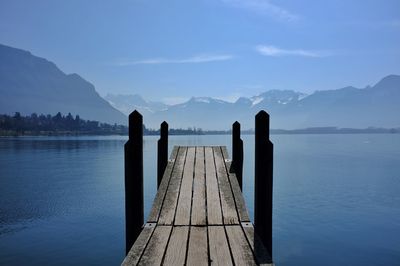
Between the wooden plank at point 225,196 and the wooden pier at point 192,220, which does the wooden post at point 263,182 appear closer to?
the wooden pier at point 192,220

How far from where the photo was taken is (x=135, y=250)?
5.06 metres

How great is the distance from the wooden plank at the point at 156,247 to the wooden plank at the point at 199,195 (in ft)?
1.97

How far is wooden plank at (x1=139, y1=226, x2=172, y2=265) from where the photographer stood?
4.75 meters

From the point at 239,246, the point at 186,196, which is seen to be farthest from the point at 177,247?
the point at 186,196

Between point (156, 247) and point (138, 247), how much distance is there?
0.87ft

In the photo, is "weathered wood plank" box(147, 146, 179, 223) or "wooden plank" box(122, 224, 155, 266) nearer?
"wooden plank" box(122, 224, 155, 266)

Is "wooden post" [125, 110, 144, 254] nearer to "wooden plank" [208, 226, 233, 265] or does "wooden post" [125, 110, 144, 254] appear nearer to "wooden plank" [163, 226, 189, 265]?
"wooden plank" [163, 226, 189, 265]

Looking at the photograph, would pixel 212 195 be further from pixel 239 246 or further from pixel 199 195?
pixel 239 246

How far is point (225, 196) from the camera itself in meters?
7.28

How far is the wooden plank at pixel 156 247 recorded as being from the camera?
15.6ft

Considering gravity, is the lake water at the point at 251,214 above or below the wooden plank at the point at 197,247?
below

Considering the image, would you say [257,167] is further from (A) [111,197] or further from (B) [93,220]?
(A) [111,197]

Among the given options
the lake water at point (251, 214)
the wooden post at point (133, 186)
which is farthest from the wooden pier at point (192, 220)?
the lake water at point (251, 214)

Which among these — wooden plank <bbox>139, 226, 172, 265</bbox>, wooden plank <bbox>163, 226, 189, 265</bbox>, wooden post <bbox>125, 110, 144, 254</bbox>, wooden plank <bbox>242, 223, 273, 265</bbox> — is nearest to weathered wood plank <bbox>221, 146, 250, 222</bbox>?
wooden plank <bbox>242, 223, 273, 265</bbox>
